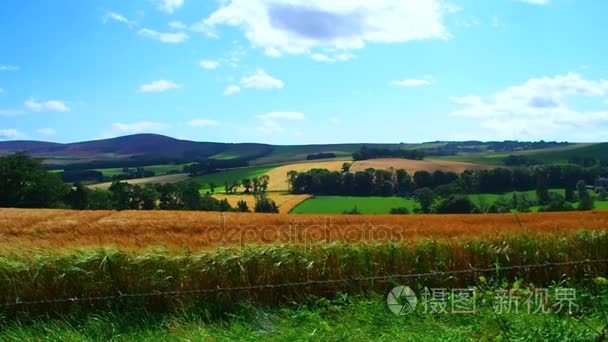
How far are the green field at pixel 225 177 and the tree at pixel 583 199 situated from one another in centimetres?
4494

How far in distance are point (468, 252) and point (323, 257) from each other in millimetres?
3114

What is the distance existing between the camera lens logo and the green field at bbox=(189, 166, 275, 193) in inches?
2582

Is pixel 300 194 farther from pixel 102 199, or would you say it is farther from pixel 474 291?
pixel 474 291

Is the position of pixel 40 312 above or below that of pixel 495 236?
below

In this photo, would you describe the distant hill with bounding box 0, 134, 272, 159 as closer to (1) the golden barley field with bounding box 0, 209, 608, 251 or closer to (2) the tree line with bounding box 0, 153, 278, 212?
(2) the tree line with bounding box 0, 153, 278, 212

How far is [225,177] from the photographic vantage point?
86188mm

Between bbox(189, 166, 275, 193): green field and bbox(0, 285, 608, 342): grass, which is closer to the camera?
bbox(0, 285, 608, 342): grass

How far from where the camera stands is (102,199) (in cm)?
5062

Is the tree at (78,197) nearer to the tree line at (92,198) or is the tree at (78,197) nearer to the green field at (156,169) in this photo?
the tree line at (92,198)

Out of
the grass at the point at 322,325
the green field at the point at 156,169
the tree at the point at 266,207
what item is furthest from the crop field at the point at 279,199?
the grass at the point at 322,325

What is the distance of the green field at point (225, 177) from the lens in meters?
78.3

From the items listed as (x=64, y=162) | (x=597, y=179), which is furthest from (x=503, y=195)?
(x=64, y=162)

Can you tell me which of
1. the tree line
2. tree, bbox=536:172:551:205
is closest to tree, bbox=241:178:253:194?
the tree line

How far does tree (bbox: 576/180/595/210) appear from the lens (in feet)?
155
